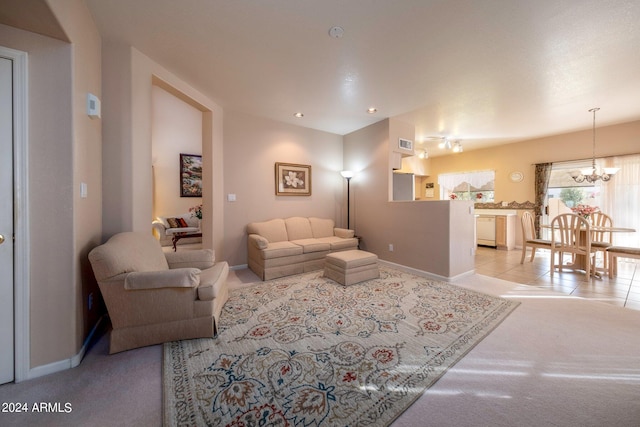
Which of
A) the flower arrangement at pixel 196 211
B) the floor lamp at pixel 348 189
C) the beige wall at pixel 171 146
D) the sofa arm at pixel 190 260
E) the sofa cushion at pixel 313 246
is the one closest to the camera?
the sofa arm at pixel 190 260

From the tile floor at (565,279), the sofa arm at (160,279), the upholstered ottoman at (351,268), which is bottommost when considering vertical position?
the tile floor at (565,279)

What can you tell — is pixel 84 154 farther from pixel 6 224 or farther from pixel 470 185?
pixel 470 185

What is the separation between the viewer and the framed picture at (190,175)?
269 inches

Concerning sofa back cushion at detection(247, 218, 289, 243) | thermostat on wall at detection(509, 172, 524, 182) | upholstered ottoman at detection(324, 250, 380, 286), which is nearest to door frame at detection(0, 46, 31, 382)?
sofa back cushion at detection(247, 218, 289, 243)

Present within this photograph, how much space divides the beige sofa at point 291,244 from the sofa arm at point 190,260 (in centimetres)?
100

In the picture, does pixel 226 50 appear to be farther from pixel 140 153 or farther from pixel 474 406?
pixel 474 406

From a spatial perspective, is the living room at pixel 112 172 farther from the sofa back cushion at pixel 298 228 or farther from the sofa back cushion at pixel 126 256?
the sofa back cushion at pixel 298 228

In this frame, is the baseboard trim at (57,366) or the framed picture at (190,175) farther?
the framed picture at (190,175)

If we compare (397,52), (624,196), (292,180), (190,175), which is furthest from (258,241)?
(624,196)

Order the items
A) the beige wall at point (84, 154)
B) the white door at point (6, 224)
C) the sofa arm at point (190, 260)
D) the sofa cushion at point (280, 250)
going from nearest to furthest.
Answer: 1. the white door at point (6, 224)
2. the beige wall at point (84, 154)
3. the sofa arm at point (190, 260)
4. the sofa cushion at point (280, 250)

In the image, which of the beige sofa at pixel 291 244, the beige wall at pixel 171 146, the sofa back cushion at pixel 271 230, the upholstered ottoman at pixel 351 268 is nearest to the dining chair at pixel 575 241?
the upholstered ottoman at pixel 351 268

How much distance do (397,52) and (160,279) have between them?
309 cm

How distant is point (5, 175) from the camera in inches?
58.3

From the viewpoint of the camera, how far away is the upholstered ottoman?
10.6 ft
